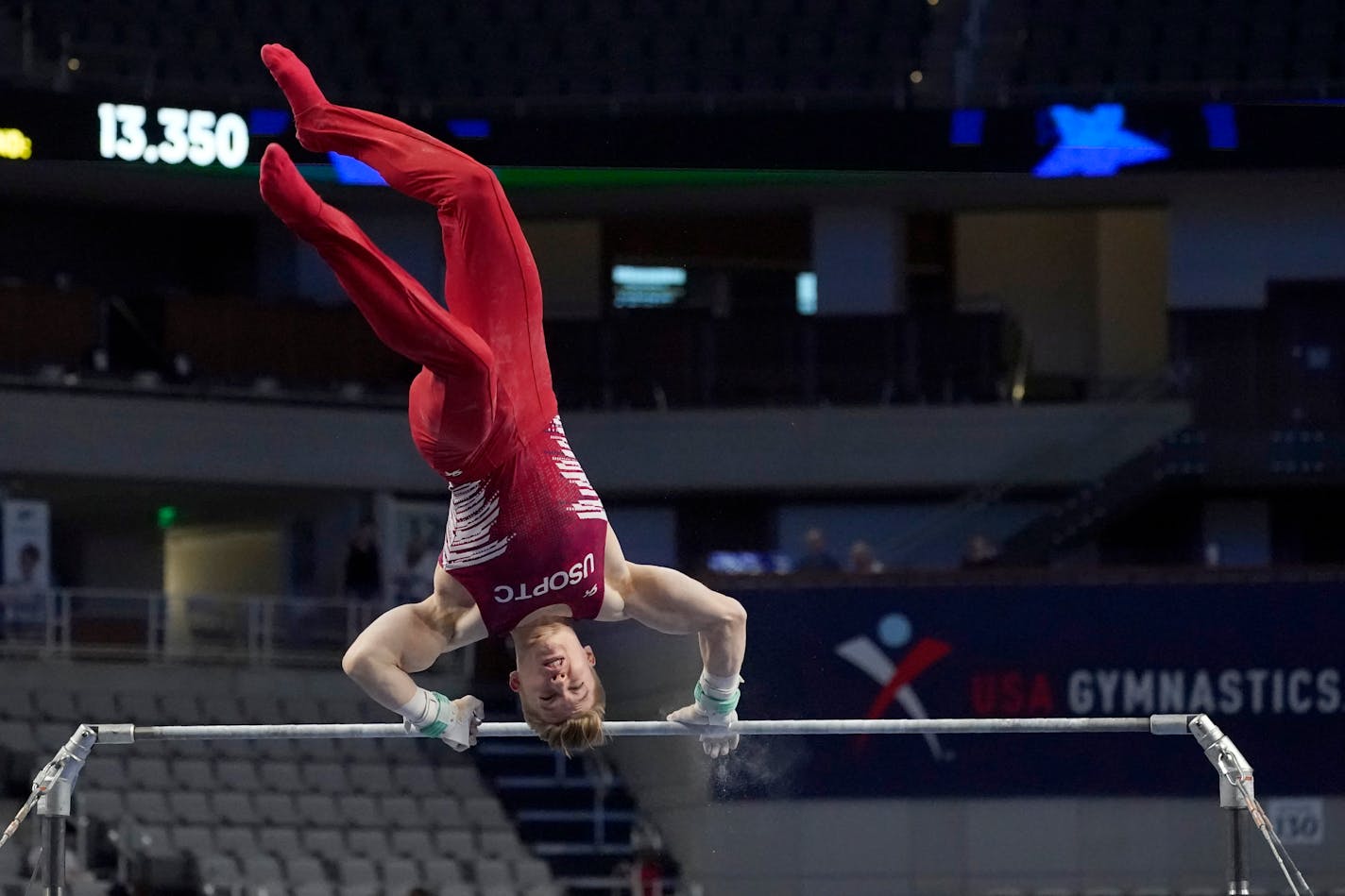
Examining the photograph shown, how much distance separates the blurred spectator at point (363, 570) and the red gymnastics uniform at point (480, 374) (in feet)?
26.2

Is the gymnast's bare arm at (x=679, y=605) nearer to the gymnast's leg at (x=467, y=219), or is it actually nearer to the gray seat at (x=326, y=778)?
the gymnast's leg at (x=467, y=219)

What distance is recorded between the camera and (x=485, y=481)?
609 centimetres

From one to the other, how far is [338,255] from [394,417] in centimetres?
1052

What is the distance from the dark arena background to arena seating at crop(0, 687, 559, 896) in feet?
0.13

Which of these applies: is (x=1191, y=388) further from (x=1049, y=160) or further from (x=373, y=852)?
(x=373, y=852)

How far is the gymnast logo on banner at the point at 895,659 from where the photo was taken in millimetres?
12688

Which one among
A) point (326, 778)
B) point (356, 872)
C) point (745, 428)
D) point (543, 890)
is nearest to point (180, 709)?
point (326, 778)

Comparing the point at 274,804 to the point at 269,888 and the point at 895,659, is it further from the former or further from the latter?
the point at 895,659

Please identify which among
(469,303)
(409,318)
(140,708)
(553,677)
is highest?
(469,303)

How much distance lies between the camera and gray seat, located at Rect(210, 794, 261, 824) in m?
12.3

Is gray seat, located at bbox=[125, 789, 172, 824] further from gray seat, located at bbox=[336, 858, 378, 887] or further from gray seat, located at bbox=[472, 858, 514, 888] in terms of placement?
gray seat, located at bbox=[472, 858, 514, 888]

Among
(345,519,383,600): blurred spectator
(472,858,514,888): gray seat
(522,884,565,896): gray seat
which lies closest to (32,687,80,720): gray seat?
(345,519,383,600): blurred spectator

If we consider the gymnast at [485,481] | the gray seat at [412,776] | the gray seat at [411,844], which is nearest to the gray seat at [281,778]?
the gray seat at [412,776]

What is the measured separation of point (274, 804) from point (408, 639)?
6.93 meters
